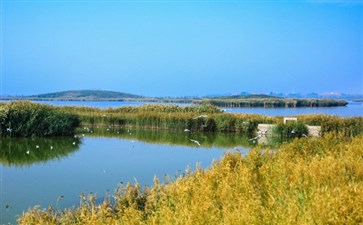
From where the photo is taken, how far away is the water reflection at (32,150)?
13.7m

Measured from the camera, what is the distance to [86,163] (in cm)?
1333

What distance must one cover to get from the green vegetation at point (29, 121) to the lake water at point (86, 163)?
92 centimetres

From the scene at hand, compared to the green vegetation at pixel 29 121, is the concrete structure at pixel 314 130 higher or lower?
lower

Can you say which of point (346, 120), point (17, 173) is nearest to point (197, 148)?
point (17, 173)

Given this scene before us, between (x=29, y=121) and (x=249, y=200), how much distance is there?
17.0m

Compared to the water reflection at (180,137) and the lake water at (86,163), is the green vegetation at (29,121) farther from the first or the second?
the water reflection at (180,137)

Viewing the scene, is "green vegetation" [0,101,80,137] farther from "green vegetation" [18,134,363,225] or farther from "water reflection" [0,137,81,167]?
"green vegetation" [18,134,363,225]

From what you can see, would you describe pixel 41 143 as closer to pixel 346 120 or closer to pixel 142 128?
pixel 142 128

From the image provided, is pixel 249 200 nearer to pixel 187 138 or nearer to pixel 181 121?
pixel 187 138

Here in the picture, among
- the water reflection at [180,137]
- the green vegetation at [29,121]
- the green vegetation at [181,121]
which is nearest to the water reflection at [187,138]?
the water reflection at [180,137]

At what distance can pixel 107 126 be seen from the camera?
27281 mm

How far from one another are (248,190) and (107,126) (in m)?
22.9

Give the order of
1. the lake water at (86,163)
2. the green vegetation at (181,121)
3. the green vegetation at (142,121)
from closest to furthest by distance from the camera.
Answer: the lake water at (86,163) < the green vegetation at (142,121) < the green vegetation at (181,121)

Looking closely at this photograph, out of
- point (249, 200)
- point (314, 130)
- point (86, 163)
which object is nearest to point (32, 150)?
point (86, 163)
